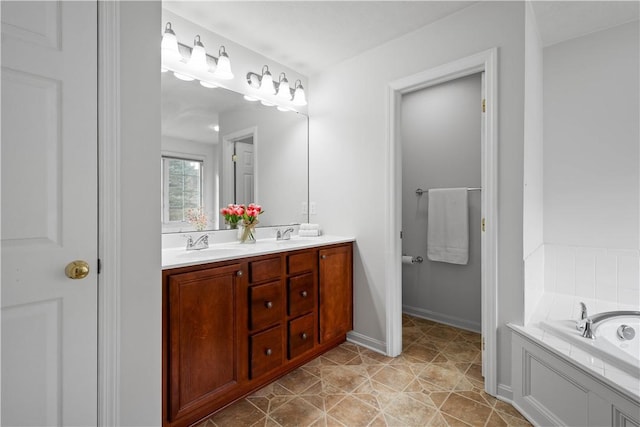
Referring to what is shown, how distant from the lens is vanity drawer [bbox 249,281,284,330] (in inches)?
73.0

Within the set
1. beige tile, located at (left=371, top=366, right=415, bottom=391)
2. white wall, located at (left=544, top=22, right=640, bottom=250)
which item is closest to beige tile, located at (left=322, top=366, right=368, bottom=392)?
beige tile, located at (left=371, top=366, right=415, bottom=391)

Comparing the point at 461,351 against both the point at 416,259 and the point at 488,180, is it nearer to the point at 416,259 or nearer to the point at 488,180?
the point at 416,259

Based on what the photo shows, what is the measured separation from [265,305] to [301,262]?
1.31 ft

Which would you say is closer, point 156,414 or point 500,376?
point 156,414

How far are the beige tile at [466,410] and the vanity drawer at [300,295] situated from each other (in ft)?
3.38

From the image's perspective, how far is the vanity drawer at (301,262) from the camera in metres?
2.11

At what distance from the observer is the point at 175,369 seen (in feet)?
4.90

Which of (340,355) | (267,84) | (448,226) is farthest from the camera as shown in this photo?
(448,226)

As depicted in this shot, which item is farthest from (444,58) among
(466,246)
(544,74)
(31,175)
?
(31,175)

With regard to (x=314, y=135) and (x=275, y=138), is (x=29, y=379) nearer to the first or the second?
(x=275, y=138)

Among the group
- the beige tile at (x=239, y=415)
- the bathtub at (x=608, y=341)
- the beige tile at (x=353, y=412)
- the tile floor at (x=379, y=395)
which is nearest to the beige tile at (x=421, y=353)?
the tile floor at (x=379, y=395)

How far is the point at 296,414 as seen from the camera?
1707 mm

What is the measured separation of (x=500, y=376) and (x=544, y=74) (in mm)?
2292

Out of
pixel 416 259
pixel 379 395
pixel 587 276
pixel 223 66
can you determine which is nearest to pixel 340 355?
pixel 379 395
